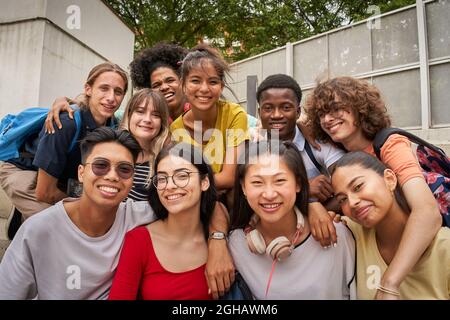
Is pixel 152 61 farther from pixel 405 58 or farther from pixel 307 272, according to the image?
pixel 405 58

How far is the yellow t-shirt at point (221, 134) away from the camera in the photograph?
9.85ft

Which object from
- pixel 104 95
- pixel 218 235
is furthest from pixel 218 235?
pixel 104 95

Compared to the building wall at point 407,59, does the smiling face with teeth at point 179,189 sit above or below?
below

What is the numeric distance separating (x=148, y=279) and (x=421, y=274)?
1.72 meters

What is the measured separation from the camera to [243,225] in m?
2.49

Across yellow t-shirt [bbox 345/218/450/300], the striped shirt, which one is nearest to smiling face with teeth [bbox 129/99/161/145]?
the striped shirt

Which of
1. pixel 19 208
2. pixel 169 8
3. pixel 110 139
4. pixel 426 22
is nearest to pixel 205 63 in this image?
pixel 110 139

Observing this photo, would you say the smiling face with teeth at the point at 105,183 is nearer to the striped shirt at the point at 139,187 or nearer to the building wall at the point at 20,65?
the striped shirt at the point at 139,187

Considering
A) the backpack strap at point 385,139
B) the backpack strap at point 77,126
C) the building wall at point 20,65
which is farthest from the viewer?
the building wall at point 20,65

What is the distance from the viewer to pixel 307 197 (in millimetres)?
2412

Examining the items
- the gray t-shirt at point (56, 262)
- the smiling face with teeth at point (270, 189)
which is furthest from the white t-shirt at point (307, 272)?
the gray t-shirt at point (56, 262)

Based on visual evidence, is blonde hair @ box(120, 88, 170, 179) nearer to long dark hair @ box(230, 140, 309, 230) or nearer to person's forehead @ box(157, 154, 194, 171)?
person's forehead @ box(157, 154, 194, 171)

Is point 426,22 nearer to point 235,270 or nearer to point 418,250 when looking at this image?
point 418,250

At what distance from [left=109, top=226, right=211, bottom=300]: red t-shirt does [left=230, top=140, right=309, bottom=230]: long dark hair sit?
1.54 ft
